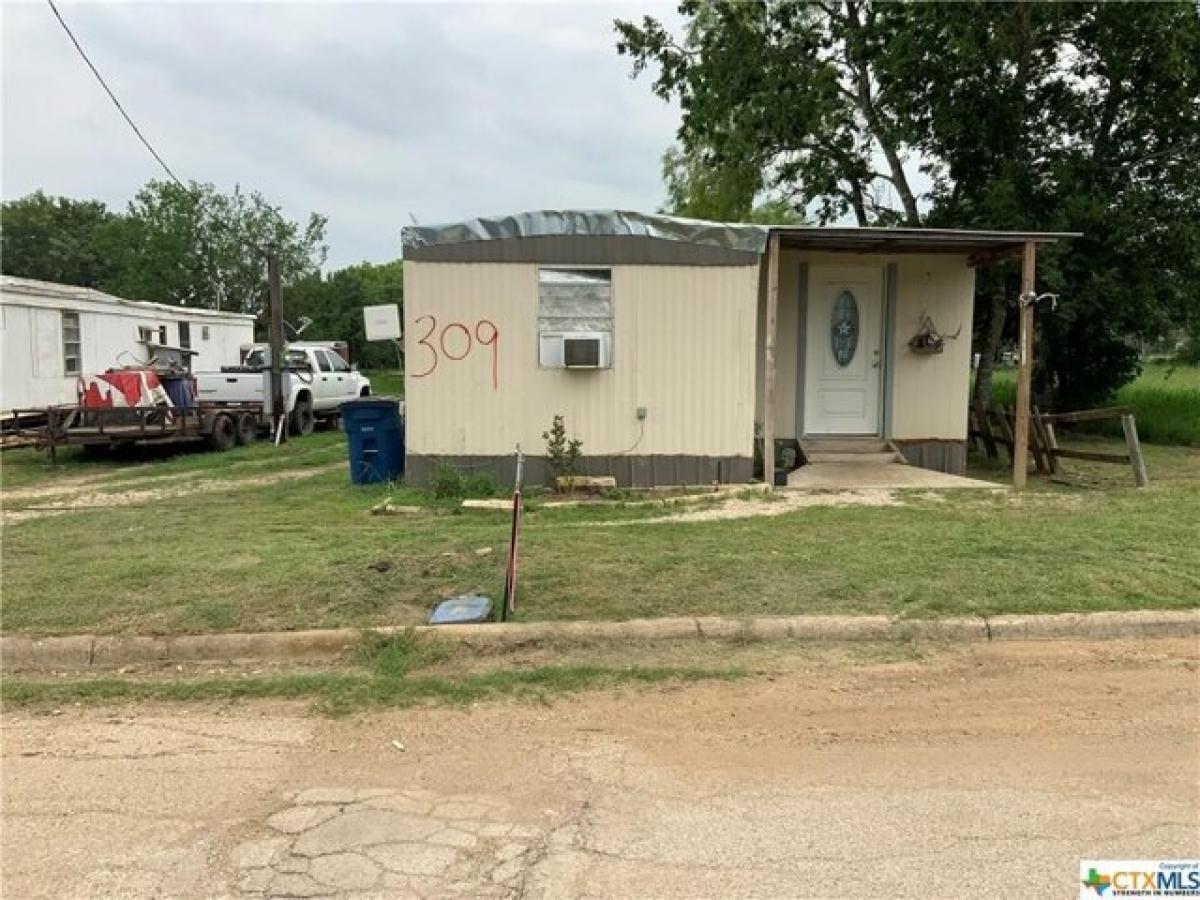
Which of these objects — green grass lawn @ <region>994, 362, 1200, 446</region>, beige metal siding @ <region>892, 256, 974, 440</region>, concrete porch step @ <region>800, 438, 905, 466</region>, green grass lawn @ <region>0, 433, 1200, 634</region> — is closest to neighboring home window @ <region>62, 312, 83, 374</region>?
green grass lawn @ <region>0, 433, 1200, 634</region>

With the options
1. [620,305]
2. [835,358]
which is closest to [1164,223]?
[835,358]

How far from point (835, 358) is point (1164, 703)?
7593mm

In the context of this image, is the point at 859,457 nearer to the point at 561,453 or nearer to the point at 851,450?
the point at 851,450

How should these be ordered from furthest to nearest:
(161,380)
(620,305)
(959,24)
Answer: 1. (161,380)
2. (959,24)
3. (620,305)

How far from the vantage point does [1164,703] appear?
427 centimetres

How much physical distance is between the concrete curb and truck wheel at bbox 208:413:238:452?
10782mm

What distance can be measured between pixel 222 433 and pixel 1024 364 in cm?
1261

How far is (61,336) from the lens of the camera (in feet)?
56.9

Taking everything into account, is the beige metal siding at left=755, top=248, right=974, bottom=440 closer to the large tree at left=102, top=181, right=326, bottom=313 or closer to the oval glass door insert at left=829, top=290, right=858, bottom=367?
the oval glass door insert at left=829, top=290, right=858, bottom=367

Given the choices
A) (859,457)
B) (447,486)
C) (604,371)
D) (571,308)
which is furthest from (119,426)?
(859,457)

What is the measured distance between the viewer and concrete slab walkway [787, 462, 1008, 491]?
9.71 m

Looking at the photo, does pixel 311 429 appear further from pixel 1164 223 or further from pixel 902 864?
pixel 902 864

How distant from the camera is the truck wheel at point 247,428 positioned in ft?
53.2

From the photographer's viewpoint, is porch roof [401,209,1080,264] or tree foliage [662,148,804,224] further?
tree foliage [662,148,804,224]
